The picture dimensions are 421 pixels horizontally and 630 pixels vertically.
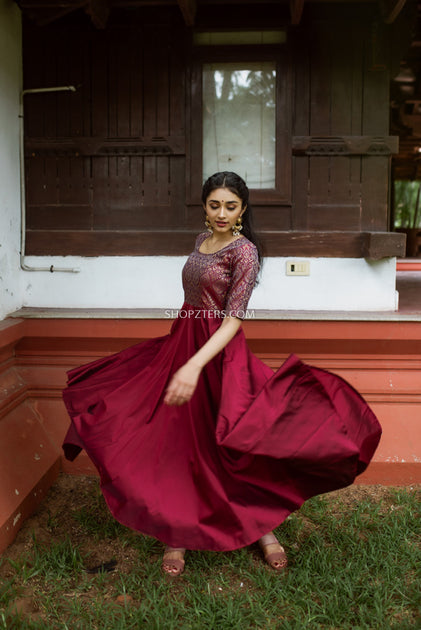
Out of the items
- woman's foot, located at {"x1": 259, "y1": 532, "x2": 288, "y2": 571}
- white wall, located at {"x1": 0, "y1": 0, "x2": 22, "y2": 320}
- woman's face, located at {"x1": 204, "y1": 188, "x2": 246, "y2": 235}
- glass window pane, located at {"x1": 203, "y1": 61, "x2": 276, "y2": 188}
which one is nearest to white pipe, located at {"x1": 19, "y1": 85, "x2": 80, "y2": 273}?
→ white wall, located at {"x1": 0, "y1": 0, "x2": 22, "y2": 320}

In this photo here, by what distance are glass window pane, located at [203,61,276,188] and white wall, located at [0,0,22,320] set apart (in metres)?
1.30

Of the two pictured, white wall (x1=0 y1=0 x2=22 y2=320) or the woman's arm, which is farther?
white wall (x1=0 y1=0 x2=22 y2=320)

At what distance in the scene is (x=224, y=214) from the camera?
246 cm

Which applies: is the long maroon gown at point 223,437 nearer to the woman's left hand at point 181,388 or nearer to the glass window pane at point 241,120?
the woman's left hand at point 181,388

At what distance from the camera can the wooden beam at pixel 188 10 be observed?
3.40 meters

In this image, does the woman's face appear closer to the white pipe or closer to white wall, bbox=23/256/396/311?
white wall, bbox=23/256/396/311

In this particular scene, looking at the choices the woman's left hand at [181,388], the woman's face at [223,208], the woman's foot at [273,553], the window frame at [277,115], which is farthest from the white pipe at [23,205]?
the woman's foot at [273,553]

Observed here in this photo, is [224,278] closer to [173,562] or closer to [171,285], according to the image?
[173,562]

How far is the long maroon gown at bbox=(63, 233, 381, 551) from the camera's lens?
2.25m

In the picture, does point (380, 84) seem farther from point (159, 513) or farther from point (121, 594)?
point (121, 594)

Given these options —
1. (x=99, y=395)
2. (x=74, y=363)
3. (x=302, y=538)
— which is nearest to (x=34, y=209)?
(x=74, y=363)

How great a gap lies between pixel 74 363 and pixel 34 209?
45.9 inches

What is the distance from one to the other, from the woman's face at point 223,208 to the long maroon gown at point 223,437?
107 millimetres

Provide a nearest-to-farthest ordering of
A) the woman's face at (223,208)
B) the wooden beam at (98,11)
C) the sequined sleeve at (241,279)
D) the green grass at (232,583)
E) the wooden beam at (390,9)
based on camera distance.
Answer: the green grass at (232,583), the sequined sleeve at (241,279), the woman's face at (223,208), the wooden beam at (390,9), the wooden beam at (98,11)
